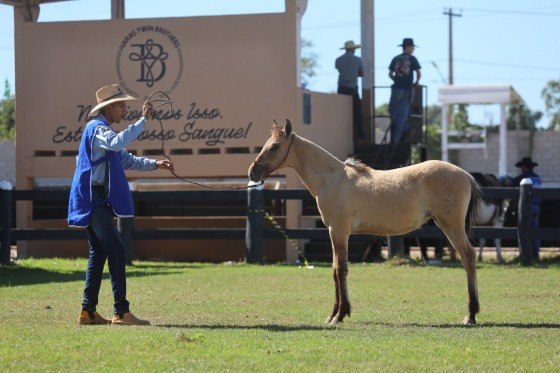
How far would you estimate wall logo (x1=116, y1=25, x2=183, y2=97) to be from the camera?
70.9 ft

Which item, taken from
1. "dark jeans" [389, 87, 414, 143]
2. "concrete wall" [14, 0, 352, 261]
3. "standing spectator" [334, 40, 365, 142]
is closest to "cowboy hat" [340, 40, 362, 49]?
"standing spectator" [334, 40, 365, 142]

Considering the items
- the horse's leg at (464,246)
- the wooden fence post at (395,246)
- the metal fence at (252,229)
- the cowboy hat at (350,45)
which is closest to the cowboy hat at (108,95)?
the horse's leg at (464,246)

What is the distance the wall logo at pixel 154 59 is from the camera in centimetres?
2161

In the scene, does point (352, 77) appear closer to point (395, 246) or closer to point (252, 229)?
point (395, 246)

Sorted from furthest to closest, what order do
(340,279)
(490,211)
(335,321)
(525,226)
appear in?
(490,211)
(525,226)
(340,279)
(335,321)

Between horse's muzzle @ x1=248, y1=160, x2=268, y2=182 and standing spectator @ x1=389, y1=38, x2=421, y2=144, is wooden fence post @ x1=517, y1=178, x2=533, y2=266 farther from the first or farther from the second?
horse's muzzle @ x1=248, y1=160, x2=268, y2=182

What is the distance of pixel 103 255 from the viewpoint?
32.2 feet

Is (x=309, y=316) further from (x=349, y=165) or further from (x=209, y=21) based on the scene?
(x=209, y=21)

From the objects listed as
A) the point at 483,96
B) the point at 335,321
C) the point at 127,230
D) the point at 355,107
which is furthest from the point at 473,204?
the point at 483,96

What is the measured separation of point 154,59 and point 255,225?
15.6 feet

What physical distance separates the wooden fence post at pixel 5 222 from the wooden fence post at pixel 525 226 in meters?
9.10

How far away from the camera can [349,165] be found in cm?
1090

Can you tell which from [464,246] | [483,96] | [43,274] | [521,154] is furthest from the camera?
[521,154]

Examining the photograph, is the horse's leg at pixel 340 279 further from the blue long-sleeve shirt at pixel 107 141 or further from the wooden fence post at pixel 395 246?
the wooden fence post at pixel 395 246
